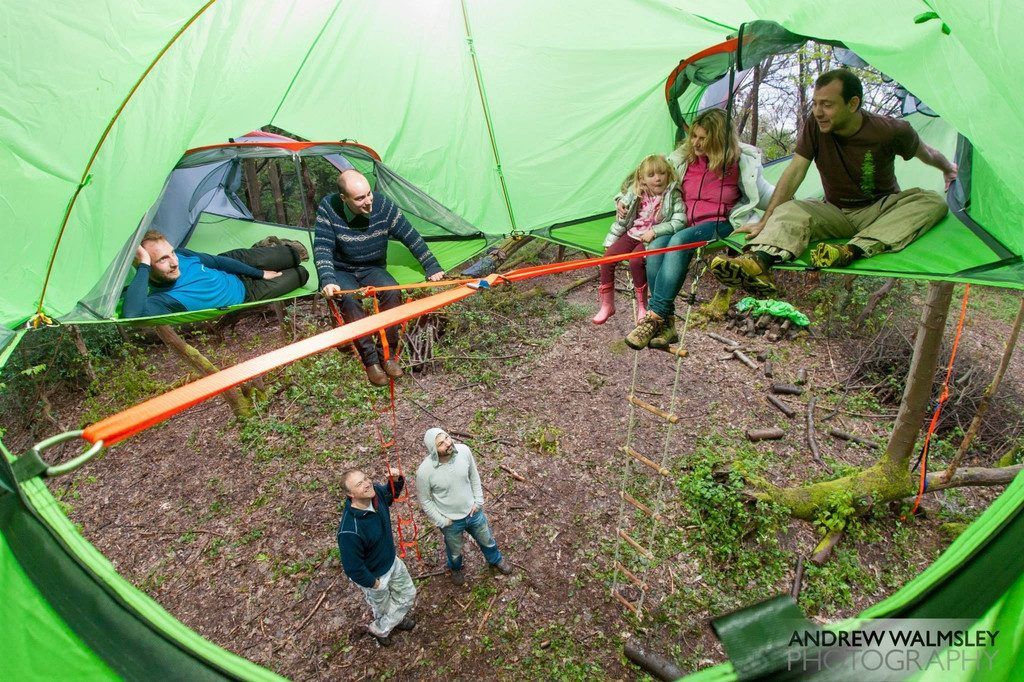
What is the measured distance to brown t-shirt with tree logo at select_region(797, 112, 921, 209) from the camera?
1963 millimetres

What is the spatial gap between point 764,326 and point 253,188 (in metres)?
5.17

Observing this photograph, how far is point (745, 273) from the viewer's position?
1.96 m

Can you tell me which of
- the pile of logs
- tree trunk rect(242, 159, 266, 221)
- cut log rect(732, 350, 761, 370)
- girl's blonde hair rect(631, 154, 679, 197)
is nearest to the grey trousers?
girl's blonde hair rect(631, 154, 679, 197)

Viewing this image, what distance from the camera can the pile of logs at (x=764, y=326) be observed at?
5.50 meters

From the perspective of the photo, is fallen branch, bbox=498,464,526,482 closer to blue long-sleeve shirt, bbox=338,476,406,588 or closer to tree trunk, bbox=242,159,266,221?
blue long-sleeve shirt, bbox=338,476,406,588

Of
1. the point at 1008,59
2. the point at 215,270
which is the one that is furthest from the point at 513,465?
the point at 1008,59

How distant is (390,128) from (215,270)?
1.27 meters

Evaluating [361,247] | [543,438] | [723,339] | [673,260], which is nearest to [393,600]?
[543,438]

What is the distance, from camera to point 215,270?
8.94 feet

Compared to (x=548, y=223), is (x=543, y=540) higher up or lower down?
lower down

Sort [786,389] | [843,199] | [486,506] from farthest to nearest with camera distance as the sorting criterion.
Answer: [786,389], [486,506], [843,199]

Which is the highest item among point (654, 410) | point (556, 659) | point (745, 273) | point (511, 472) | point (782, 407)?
point (745, 273)

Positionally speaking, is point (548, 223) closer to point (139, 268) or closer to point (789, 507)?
point (139, 268)

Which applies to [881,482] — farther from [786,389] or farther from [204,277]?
[204,277]
